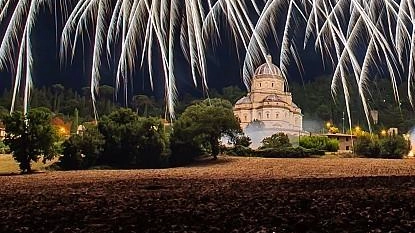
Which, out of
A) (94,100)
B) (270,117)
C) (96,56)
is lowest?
(94,100)

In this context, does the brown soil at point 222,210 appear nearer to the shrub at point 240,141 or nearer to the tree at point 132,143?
the tree at point 132,143

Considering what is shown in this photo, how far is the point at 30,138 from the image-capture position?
48.4m

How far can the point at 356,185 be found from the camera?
20484 mm

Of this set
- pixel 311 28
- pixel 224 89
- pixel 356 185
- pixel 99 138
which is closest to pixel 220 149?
pixel 99 138

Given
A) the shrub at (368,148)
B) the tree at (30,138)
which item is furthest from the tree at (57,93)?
the tree at (30,138)

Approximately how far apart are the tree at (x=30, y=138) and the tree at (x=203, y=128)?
1474 cm

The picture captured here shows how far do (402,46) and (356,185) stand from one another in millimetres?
5951

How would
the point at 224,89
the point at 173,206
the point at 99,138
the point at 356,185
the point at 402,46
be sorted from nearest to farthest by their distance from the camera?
1. the point at 173,206
2. the point at 402,46
3. the point at 356,185
4. the point at 99,138
5. the point at 224,89

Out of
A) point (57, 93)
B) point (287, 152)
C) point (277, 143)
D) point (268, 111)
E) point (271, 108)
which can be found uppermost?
point (57, 93)

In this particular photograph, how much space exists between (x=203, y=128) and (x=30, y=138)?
64.7 feet

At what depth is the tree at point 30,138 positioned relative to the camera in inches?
1871

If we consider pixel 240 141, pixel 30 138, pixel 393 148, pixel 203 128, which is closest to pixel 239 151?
pixel 240 141

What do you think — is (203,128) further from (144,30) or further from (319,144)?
(144,30)

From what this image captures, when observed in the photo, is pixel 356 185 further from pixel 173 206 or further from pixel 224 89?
pixel 224 89
